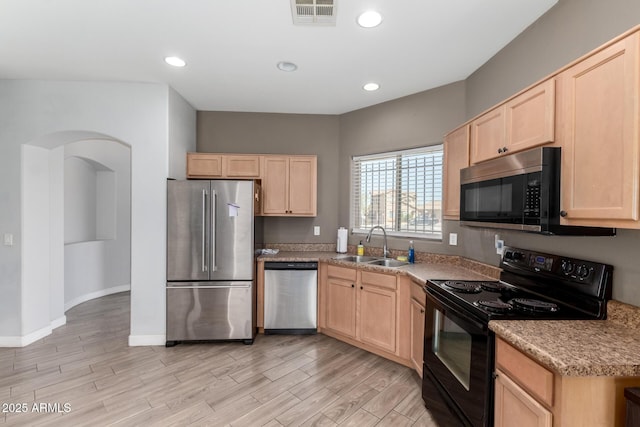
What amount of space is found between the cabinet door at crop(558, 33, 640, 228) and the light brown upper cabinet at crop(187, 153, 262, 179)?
3016mm

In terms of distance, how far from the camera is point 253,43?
7.68 feet

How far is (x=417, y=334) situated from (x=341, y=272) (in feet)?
3.26

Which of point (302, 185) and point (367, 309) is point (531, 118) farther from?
point (302, 185)

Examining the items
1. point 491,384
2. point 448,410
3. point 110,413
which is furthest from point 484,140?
point 110,413

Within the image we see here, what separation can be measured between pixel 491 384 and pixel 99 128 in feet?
13.1

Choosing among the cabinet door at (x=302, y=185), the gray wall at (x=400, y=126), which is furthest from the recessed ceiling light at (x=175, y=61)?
the gray wall at (x=400, y=126)

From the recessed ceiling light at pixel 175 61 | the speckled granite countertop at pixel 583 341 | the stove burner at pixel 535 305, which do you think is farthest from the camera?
the recessed ceiling light at pixel 175 61

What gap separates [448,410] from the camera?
5.94 feet

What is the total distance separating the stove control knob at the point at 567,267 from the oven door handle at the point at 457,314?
636mm

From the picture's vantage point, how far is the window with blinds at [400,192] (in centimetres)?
321

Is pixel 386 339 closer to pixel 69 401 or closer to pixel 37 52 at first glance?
pixel 69 401

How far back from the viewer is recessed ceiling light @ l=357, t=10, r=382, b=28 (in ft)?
→ 6.45

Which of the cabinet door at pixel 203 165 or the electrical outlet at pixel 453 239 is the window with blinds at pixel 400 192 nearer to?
the electrical outlet at pixel 453 239

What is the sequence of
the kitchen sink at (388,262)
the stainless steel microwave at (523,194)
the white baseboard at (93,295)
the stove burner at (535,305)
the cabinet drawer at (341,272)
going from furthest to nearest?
the white baseboard at (93,295) → the kitchen sink at (388,262) → the cabinet drawer at (341,272) → the stove burner at (535,305) → the stainless steel microwave at (523,194)
